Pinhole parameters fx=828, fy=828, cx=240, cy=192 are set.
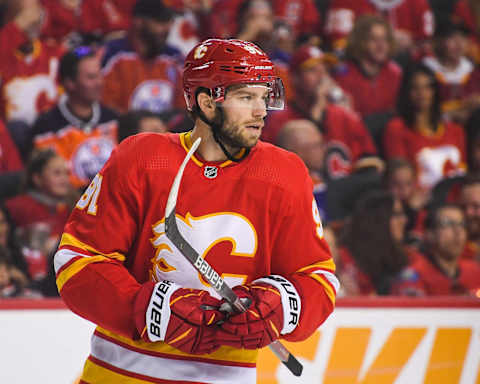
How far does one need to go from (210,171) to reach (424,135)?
3.40 m

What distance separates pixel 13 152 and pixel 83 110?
0.45 meters

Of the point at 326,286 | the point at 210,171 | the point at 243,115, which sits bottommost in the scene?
the point at 326,286

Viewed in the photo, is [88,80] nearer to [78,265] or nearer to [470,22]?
[78,265]

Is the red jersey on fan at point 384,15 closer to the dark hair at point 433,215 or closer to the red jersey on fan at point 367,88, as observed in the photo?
the red jersey on fan at point 367,88

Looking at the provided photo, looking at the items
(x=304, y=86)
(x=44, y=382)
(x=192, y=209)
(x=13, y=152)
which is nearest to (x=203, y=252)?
(x=192, y=209)

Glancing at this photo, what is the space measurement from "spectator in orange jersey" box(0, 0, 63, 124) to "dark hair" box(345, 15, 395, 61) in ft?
6.03

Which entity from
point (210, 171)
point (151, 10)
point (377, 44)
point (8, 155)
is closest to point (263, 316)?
point (210, 171)

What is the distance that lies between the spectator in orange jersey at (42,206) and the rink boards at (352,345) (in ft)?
3.32

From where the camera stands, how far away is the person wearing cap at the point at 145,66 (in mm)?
4641

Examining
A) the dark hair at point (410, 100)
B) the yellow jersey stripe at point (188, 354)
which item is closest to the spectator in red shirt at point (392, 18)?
the dark hair at point (410, 100)

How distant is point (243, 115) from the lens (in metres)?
1.89

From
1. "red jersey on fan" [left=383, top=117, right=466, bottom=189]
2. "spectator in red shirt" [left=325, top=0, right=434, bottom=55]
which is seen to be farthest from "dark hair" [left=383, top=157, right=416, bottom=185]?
"spectator in red shirt" [left=325, top=0, right=434, bottom=55]

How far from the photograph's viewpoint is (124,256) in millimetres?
1956

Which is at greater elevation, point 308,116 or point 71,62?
point 71,62
